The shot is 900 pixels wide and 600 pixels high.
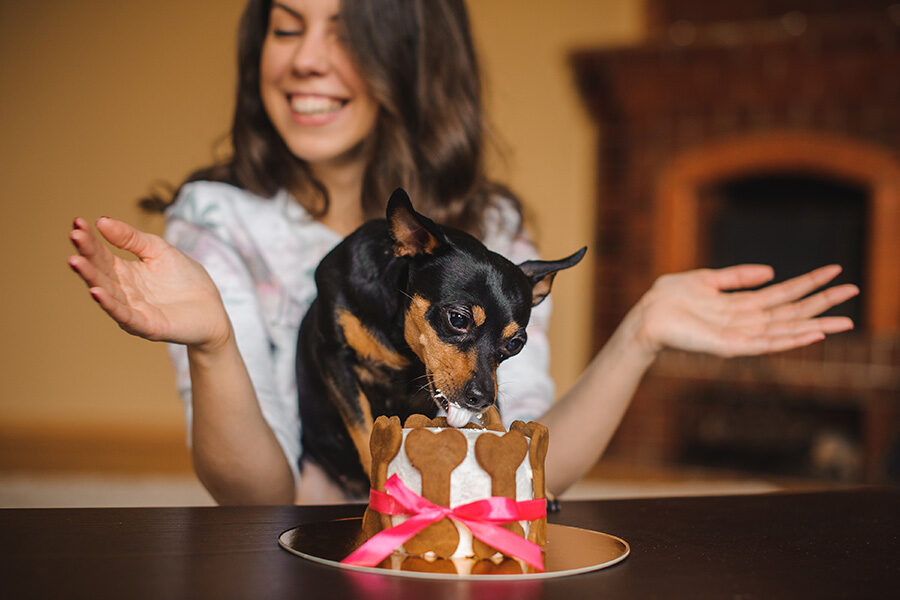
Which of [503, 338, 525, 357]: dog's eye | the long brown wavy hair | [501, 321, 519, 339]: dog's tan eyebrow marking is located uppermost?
the long brown wavy hair

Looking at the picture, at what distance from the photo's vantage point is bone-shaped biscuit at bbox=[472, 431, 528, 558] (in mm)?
588

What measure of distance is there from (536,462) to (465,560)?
3.4 inches

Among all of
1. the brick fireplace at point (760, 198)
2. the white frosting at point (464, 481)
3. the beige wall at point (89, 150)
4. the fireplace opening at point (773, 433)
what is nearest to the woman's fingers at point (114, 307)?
the white frosting at point (464, 481)

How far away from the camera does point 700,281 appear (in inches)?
44.9

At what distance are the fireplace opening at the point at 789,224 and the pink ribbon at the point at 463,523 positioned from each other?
3.46 m

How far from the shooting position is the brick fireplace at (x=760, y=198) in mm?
3582

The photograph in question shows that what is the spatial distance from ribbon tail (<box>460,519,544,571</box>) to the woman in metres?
0.45

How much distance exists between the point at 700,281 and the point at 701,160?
2953 millimetres

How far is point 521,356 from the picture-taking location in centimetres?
129

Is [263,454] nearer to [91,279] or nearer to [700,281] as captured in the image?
[91,279]

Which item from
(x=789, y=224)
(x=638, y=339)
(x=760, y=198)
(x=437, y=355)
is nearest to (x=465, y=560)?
(x=437, y=355)

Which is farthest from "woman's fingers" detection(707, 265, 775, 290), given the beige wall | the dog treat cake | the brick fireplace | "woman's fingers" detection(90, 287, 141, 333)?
the brick fireplace

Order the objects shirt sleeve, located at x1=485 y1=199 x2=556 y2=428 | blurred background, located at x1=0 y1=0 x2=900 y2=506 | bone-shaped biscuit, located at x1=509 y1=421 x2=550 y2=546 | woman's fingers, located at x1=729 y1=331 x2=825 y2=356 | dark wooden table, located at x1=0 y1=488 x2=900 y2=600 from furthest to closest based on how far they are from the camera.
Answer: blurred background, located at x1=0 y1=0 x2=900 y2=506, shirt sleeve, located at x1=485 y1=199 x2=556 y2=428, woman's fingers, located at x1=729 y1=331 x2=825 y2=356, bone-shaped biscuit, located at x1=509 y1=421 x2=550 y2=546, dark wooden table, located at x1=0 y1=488 x2=900 y2=600

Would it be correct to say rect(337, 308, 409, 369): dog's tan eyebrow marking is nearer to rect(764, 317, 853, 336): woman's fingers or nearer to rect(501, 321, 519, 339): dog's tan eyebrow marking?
rect(501, 321, 519, 339): dog's tan eyebrow marking
